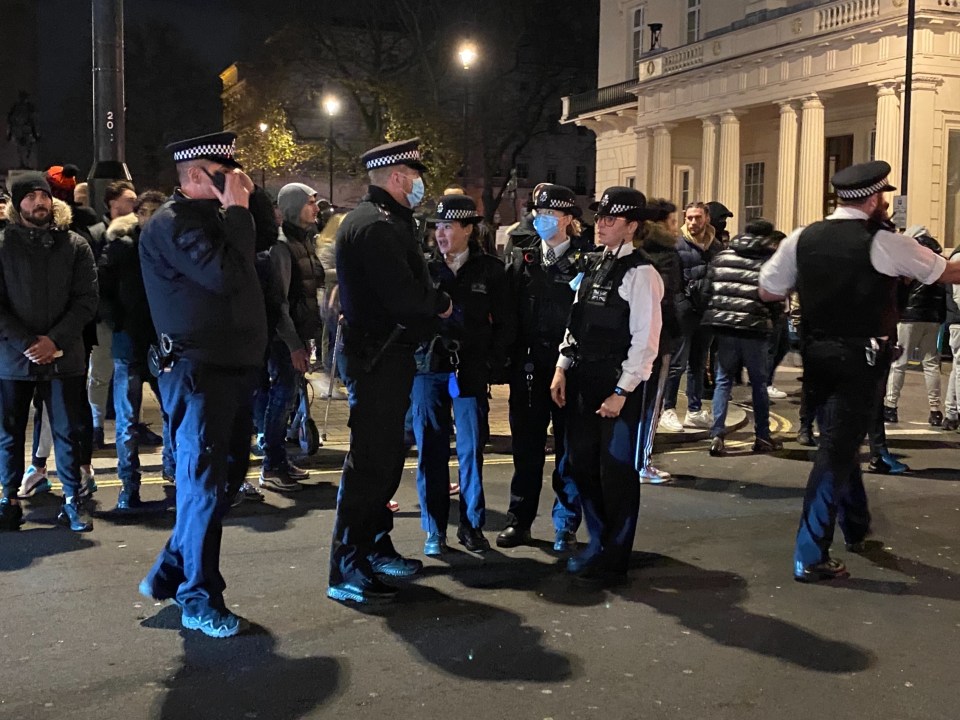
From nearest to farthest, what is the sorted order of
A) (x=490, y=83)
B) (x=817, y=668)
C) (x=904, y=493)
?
(x=817, y=668) < (x=904, y=493) < (x=490, y=83)

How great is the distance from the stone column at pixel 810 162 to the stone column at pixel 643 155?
7.19 m

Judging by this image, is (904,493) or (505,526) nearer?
(505,526)

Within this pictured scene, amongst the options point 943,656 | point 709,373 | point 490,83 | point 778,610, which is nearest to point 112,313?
point 778,610

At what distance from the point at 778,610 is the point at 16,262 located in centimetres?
459

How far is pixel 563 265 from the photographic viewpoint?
239 inches

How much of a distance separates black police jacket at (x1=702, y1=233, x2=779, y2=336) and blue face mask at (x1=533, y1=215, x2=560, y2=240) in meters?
3.37

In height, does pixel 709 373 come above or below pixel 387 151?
below

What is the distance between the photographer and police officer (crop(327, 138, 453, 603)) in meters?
4.89

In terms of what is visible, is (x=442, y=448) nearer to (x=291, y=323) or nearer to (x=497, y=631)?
(x=497, y=631)

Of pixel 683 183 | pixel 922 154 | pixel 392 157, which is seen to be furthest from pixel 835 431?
pixel 683 183

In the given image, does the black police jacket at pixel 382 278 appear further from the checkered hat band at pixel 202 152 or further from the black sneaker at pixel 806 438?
the black sneaker at pixel 806 438

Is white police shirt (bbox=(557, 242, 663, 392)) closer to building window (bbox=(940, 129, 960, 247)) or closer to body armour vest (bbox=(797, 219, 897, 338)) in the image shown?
body armour vest (bbox=(797, 219, 897, 338))

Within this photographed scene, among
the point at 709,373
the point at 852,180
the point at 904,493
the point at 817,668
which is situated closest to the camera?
the point at 817,668

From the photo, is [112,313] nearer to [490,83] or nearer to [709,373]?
[709,373]
